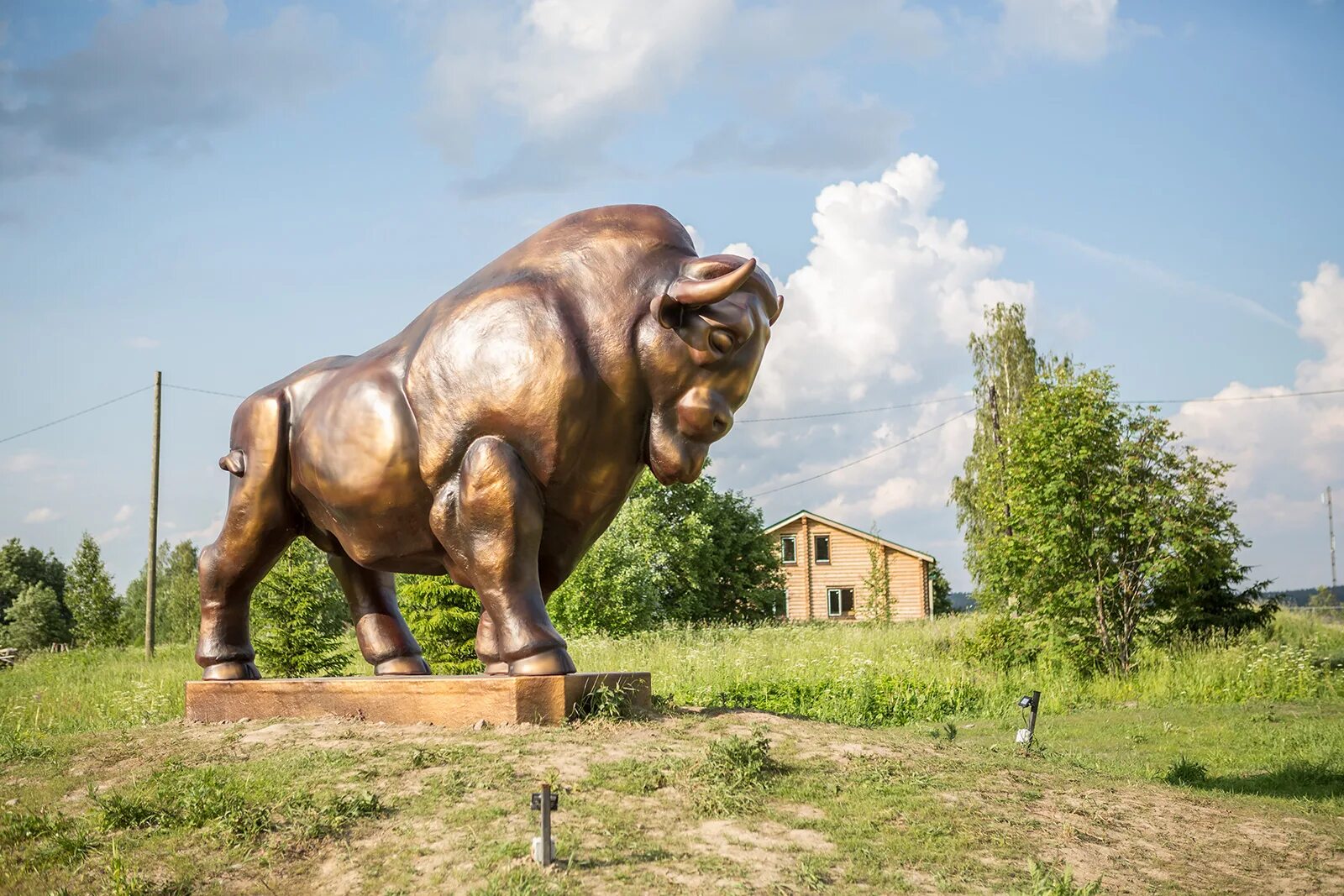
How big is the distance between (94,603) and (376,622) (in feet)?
79.1

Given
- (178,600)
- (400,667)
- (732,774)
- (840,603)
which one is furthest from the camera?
(840,603)

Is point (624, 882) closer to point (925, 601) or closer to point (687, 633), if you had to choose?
point (687, 633)

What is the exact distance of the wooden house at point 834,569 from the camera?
1702 inches

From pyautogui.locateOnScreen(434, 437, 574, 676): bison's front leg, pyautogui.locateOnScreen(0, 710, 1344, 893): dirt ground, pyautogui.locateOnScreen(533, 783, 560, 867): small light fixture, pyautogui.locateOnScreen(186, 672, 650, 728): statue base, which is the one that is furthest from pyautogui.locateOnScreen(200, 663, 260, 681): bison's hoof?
pyautogui.locateOnScreen(533, 783, 560, 867): small light fixture

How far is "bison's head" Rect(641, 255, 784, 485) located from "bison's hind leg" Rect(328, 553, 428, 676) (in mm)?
2429

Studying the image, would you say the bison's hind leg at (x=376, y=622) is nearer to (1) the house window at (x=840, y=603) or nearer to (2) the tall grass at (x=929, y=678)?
(2) the tall grass at (x=929, y=678)

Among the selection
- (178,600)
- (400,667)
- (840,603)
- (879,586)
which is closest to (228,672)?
(400,667)

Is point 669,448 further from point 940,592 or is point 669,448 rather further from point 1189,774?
point 940,592

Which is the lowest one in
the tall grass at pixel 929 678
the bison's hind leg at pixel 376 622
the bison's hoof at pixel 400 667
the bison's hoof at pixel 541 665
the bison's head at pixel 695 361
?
the tall grass at pixel 929 678

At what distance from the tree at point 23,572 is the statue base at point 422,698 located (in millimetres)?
43831

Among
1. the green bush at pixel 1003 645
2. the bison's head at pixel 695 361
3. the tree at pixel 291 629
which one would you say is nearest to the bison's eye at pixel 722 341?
the bison's head at pixel 695 361

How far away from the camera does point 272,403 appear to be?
22.4 ft

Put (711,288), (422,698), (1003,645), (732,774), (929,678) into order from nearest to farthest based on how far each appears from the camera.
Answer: (732,774)
(711,288)
(422,698)
(929,678)
(1003,645)

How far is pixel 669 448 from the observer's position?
19.5 ft
